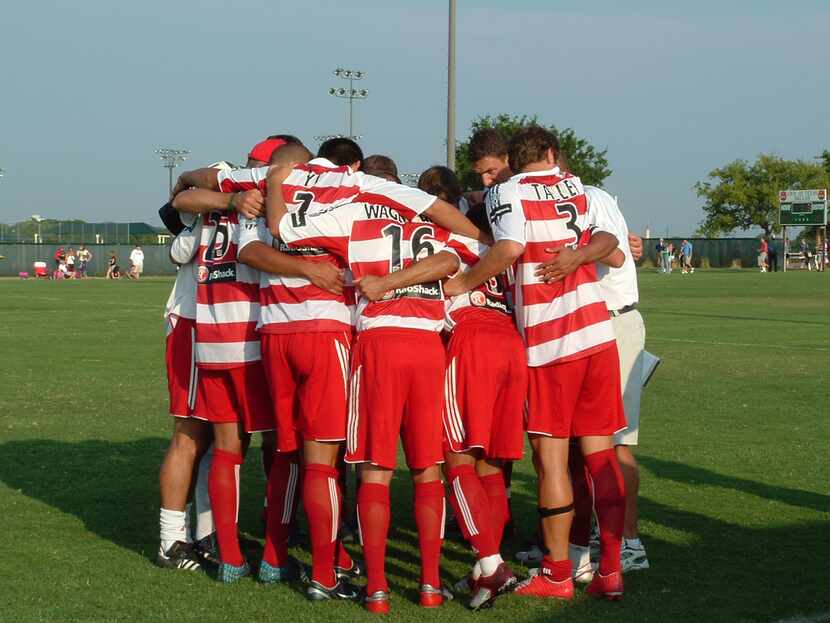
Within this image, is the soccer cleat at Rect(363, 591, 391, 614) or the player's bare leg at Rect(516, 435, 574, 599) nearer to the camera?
the soccer cleat at Rect(363, 591, 391, 614)

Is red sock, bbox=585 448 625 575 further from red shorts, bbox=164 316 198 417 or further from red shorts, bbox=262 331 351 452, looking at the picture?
red shorts, bbox=164 316 198 417

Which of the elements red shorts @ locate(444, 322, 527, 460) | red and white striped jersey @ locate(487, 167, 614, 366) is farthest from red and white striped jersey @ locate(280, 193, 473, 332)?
red and white striped jersey @ locate(487, 167, 614, 366)

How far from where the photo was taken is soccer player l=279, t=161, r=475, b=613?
5434mm

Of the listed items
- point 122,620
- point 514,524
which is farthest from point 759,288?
point 122,620

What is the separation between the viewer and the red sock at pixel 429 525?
5.50 metres

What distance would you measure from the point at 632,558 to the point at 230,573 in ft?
6.71

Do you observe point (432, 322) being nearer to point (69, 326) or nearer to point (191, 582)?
point (191, 582)

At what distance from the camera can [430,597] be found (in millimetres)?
5516

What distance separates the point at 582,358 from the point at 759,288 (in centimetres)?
3826

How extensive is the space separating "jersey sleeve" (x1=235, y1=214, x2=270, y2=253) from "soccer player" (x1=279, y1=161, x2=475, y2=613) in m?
A: 0.32

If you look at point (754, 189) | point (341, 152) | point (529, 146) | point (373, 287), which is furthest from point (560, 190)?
point (754, 189)

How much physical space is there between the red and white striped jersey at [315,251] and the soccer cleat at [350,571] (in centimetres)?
122

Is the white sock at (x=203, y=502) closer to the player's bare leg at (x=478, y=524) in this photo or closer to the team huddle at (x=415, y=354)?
the team huddle at (x=415, y=354)

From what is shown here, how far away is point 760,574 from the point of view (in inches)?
237
